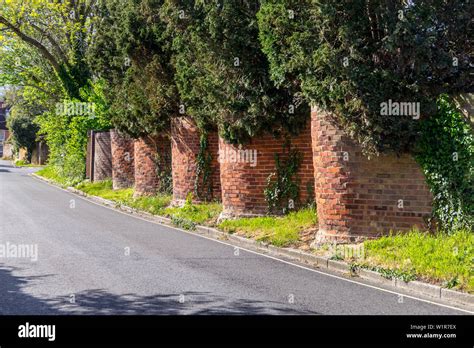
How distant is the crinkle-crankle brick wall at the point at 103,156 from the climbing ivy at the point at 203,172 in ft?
41.8

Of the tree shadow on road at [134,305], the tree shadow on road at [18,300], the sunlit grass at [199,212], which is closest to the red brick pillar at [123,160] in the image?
the sunlit grass at [199,212]

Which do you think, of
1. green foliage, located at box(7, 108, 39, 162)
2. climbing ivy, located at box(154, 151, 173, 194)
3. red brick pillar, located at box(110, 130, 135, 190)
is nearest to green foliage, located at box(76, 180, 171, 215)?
climbing ivy, located at box(154, 151, 173, 194)

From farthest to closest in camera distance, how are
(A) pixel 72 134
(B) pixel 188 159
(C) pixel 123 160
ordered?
(A) pixel 72 134 < (C) pixel 123 160 < (B) pixel 188 159

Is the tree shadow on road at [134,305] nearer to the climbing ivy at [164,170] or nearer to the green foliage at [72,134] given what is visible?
the climbing ivy at [164,170]

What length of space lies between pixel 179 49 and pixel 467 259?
11.0 meters

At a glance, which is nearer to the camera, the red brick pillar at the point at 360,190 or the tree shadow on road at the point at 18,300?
the tree shadow on road at the point at 18,300

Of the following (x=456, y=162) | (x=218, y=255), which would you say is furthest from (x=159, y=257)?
(x=456, y=162)

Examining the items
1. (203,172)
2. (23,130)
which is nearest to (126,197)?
(203,172)

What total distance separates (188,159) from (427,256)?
10.2 meters

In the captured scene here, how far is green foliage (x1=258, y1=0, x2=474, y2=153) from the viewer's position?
9.30 meters

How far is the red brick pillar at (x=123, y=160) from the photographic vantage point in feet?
82.5

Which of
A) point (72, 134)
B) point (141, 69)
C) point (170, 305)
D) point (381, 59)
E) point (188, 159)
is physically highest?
point (141, 69)

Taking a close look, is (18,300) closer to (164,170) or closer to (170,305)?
(170,305)

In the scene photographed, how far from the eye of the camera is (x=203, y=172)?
1709cm
